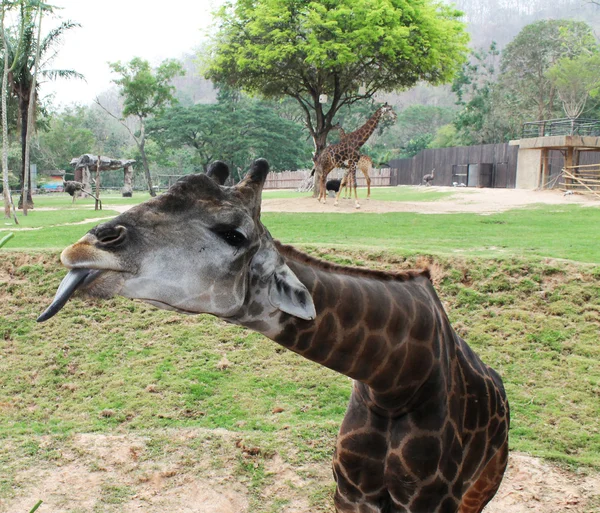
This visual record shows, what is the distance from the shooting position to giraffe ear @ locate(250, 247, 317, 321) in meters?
1.99

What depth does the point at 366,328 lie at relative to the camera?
2.40 metres

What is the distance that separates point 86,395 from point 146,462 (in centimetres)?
197

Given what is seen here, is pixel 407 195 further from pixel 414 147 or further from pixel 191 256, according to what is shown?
pixel 414 147

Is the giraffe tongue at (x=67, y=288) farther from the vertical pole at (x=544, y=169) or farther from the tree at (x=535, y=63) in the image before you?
the tree at (x=535, y=63)

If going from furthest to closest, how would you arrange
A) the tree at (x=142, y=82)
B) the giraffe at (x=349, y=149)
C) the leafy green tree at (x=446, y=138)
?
1. the leafy green tree at (x=446, y=138)
2. the tree at (x=142, y=82)
3. the giraffe at (x=349, y=149)

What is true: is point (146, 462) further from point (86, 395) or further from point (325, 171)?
point (325, 171)

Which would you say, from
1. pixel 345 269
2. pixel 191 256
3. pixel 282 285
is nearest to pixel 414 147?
pixel 345 269

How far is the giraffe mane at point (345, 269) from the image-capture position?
236cm

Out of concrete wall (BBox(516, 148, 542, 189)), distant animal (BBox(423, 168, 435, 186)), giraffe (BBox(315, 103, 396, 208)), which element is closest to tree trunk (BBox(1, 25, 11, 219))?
giraffe (BBox(315, 103, 396, 208))

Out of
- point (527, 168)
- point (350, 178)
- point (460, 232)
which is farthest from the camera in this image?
point (527, 168)

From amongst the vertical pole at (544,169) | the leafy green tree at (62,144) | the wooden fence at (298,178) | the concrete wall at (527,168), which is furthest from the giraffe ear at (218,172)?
the leafy green tree at (62,144)

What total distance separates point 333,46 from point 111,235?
804 inches

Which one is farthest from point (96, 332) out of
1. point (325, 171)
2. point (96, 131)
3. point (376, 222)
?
point (96, 131)

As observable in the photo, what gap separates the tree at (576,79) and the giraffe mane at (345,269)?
46.4 m
